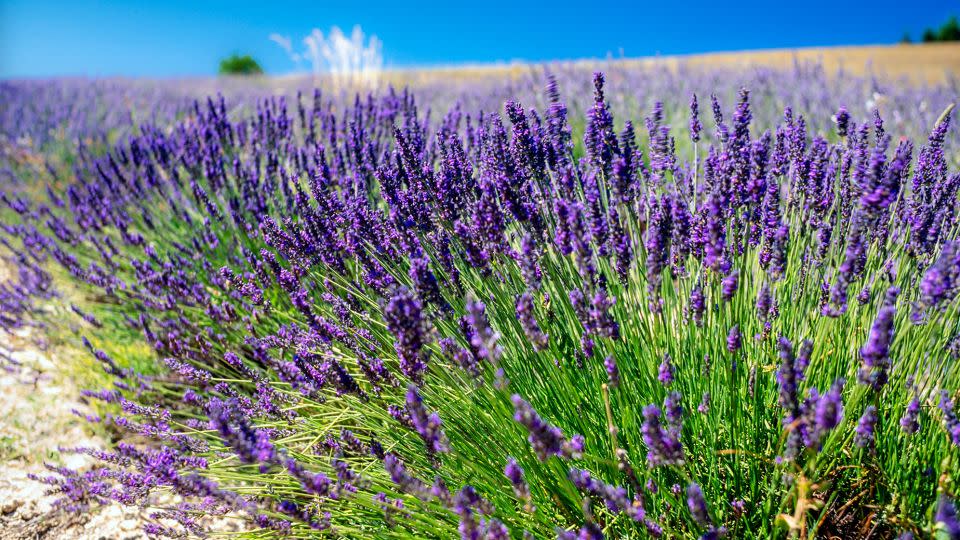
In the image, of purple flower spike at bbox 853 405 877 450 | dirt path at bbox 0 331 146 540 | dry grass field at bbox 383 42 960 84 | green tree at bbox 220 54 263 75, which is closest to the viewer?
purple flower spike at bbox 853 405 877 450

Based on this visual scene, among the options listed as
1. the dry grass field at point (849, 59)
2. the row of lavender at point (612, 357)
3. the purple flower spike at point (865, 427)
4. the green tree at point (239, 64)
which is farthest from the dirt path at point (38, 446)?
the green tree at point (239, 64)

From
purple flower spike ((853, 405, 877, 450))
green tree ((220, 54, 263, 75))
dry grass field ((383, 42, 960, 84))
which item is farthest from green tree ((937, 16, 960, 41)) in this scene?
purple flower spike ((853, 405, 877, 450))

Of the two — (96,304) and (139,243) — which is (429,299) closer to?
(139,243)

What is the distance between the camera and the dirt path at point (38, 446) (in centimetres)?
235

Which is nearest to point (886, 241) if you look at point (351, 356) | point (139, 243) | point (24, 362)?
point (351, 356)

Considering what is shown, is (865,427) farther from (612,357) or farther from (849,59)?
(849,59)

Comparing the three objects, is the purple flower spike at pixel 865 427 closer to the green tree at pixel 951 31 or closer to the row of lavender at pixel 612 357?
the row of lavender at pixel 612 357

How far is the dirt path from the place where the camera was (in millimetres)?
2346

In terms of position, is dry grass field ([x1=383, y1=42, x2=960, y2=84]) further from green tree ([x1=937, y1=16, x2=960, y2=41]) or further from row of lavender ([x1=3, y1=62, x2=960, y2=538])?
green tree ([x1=937, y1=16, x2=960, y2=41])

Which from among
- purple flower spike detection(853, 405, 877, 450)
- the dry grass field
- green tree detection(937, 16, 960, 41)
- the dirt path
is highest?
green tree detection(937, 16, 960, 41)

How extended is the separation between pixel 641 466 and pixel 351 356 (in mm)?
1022

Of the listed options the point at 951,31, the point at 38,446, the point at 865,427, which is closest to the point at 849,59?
the point at 865,427

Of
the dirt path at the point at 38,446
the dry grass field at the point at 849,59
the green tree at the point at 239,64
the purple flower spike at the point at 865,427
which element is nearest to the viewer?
the purple flower spike at the point at 865,427

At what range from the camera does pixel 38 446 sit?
294 centimetres
